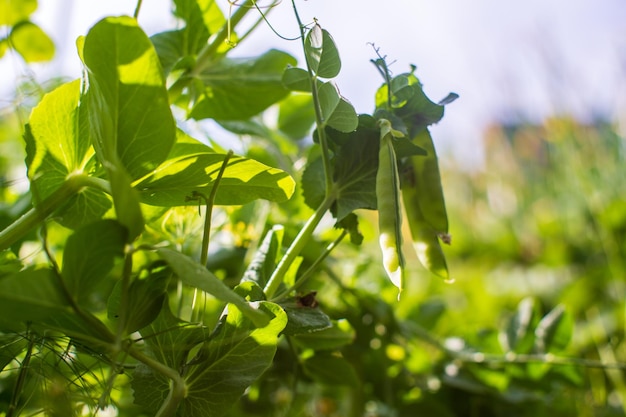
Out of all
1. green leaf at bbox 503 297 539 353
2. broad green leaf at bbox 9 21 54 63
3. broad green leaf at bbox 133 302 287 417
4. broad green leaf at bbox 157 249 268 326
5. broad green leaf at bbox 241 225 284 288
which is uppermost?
broad green leaf at bbox 9 21 54 63

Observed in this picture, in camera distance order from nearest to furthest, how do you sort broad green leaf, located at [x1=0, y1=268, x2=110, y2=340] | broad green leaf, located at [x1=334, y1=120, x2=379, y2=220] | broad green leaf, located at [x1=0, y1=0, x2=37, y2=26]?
broad green leaf, located at [x1=0, y1=268, x2=110, y2=340] → broad green leaf, located at [x1=334, y1=120, x2=379, y2=220] → broad green leaf, located at [x1=0, y1=0, x2=37, y2=26]

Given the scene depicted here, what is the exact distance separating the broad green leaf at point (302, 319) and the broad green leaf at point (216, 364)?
0.02m

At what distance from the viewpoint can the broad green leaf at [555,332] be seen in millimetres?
506

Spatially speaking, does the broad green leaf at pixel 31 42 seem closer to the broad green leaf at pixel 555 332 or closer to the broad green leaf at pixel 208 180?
the broad green leaf at pixel 208 180

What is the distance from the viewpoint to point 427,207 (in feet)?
1.05

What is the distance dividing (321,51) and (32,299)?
17 cm

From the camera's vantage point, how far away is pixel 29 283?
8.1 inches

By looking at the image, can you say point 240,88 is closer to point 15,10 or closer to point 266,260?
point 266,260

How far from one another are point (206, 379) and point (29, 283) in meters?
0.10

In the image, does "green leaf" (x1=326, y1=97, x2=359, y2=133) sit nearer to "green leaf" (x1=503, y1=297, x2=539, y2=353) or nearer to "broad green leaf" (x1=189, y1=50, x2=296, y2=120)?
"broad green leaf" (x1=189, y1=50, x2=296, y2=120)

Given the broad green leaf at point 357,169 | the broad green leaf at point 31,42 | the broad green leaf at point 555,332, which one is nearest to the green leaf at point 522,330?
the broad green leaf at point 555,332

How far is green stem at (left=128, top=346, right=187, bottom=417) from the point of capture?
0.79ft

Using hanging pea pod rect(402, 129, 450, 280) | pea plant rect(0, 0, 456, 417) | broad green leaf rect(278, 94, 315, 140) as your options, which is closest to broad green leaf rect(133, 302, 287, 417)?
pea plant rect(0, 0, 456, 417)

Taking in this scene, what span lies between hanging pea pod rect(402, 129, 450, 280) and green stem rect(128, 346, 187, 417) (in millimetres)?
150
